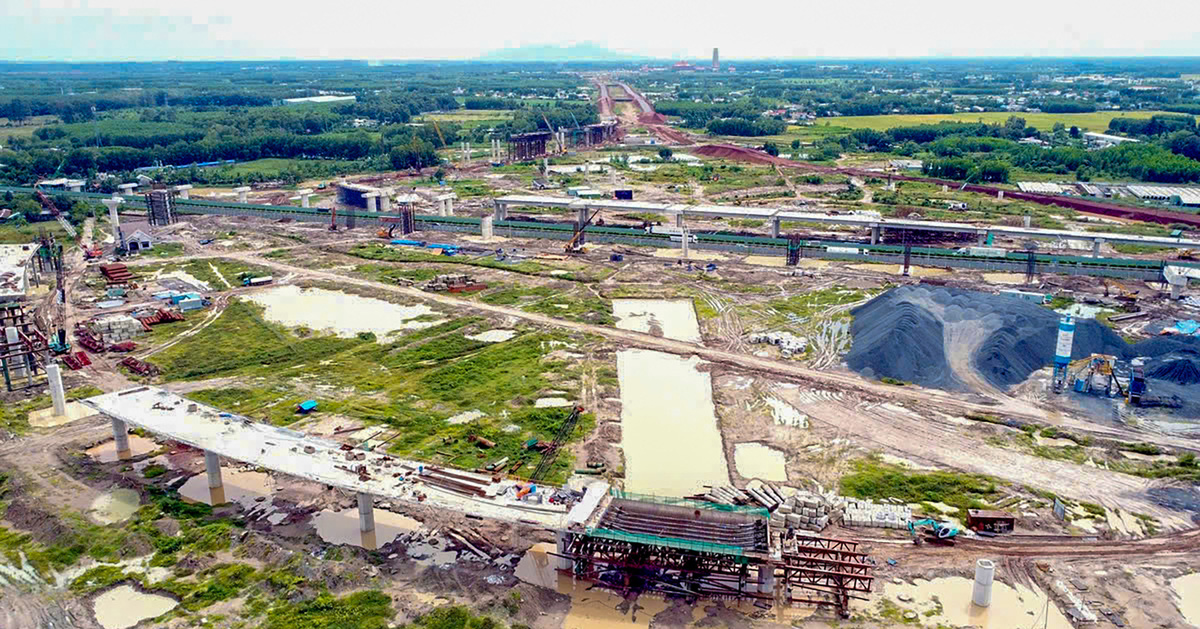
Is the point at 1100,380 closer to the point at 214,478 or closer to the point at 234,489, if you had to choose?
the point at 234,489

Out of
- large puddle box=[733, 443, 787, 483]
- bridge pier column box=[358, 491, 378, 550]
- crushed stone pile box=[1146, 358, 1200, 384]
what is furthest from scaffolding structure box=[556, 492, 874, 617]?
crushed stone pile box=[1146, 358, 1200, 384]

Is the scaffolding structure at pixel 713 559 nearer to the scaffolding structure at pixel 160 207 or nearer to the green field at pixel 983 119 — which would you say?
the scaffolding structure at pixel 160 207

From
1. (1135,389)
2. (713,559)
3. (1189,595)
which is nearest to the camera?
(1189,595)

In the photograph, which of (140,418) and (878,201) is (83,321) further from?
(878,201)

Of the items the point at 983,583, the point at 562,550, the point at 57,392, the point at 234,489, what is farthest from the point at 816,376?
the point at 57,392

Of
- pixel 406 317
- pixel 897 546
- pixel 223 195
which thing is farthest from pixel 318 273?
pixel 897 546

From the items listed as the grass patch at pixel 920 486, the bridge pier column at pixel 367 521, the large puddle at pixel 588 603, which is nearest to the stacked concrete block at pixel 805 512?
the grass patch at pixel 920 486

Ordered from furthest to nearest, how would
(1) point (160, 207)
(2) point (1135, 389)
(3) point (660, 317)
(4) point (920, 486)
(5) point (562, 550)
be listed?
(1) point (160, 207), (3) point (660, 317), (2) point (1135, 389), (4) point (920, 486), (5) point (562, 550)
